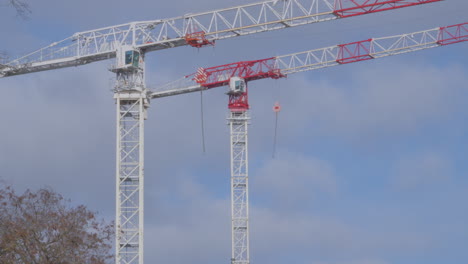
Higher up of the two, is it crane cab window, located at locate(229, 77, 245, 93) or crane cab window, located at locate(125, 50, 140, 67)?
crane cab window, located at locate(229, 77, 245, 93)

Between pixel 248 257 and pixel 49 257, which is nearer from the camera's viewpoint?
pixel 49 257

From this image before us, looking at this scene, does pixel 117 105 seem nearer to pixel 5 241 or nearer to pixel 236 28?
pixel 236 28

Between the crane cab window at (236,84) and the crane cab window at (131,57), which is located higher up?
the crane cab window at (236,84)

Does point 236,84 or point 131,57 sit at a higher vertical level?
point 236,84

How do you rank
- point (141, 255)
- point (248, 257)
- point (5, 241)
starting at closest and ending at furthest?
point (5, 241)
point (141, 255)
point (248, 257)

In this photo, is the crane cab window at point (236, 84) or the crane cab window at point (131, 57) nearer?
the crane cab window at point (131, 57)

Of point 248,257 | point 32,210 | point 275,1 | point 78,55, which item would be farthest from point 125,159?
point 32,210

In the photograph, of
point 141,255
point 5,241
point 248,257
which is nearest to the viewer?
point 5,241

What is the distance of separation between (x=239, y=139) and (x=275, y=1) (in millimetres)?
44922

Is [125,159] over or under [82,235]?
over

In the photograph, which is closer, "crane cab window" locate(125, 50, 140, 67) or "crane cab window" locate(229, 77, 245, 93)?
"crane cab window" locate(125, 50, 140, 67)

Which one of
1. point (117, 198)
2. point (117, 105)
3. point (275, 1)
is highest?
point (275, 1)

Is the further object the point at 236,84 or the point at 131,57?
the point at 236,84

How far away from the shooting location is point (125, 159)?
443 ft
